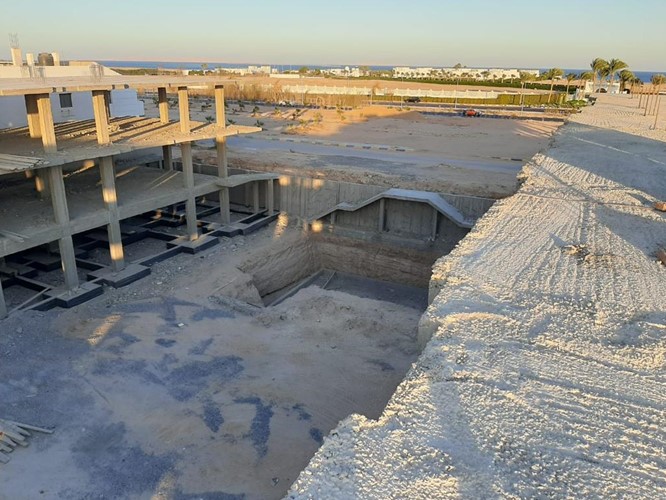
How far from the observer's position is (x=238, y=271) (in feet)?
63.6

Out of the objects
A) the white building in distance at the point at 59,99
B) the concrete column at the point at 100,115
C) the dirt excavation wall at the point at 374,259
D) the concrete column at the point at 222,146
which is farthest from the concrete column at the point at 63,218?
the dirt excavation wall at the point at 374,259

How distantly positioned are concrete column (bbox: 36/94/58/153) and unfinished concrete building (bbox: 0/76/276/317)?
0.09ft

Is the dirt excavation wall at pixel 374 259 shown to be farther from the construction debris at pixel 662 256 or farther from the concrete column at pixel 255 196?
the construction debris at pixel 662 256

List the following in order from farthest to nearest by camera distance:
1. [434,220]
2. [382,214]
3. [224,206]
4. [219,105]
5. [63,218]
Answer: [224,206] → [382,214] → [219,105] → [434,220] → [63,218]

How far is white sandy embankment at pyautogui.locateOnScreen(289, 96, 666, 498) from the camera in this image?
4996mm

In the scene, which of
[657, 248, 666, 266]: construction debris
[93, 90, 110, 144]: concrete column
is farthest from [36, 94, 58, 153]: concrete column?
[657, 248, 666, 266]: construction debris

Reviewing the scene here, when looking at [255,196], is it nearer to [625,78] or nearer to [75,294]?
[75,294]

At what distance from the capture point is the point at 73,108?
82.9 ft

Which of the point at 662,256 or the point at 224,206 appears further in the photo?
the point at 224,206

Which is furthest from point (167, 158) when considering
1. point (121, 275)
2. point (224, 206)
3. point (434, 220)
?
point (434, 220)

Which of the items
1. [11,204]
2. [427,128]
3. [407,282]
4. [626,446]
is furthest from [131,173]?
[427,128]

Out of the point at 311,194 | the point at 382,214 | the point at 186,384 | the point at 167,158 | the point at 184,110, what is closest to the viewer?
the point at 186,384

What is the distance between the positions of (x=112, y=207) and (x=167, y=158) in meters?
8.69

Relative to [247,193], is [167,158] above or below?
above
